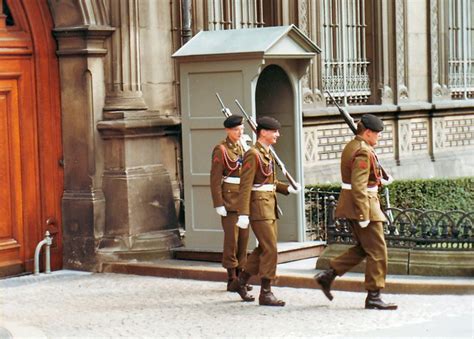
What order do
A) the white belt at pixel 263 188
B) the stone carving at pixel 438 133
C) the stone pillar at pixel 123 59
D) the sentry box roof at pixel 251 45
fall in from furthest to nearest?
the stone carving at pixel 438 133 → the stone pillar at pixel 123 59 → the sentry box roof at pixel 251 45 → the white belt at pixel 263 188

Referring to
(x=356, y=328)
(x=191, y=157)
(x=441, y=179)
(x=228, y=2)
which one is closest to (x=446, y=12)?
(x=441, y=179)

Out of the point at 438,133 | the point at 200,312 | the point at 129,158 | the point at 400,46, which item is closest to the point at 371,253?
the point at 200,312

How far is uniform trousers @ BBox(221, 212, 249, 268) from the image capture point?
15.3 metres

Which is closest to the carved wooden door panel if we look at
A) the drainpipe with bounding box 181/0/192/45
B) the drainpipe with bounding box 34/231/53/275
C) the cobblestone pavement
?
the drainpipe with bounding box 34/231/53/275

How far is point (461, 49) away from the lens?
25125 mm

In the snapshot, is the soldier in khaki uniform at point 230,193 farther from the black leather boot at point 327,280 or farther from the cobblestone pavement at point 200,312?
the black leather boot at point 327,280

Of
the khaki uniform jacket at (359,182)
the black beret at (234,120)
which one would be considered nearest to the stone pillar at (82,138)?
the black beret at (234,120)

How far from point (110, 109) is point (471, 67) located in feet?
33.3

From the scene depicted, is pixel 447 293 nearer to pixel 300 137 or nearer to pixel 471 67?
pixel 300 137

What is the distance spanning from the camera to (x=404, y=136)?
2305 centimetres

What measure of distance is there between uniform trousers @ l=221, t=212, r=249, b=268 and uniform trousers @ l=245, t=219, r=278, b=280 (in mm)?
774

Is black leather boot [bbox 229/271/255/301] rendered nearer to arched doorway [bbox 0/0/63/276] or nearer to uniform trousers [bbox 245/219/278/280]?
uniform trousers [bbox 245/219/278/280]

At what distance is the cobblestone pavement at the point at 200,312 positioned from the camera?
13.0 metres

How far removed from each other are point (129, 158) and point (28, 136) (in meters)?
1.27
